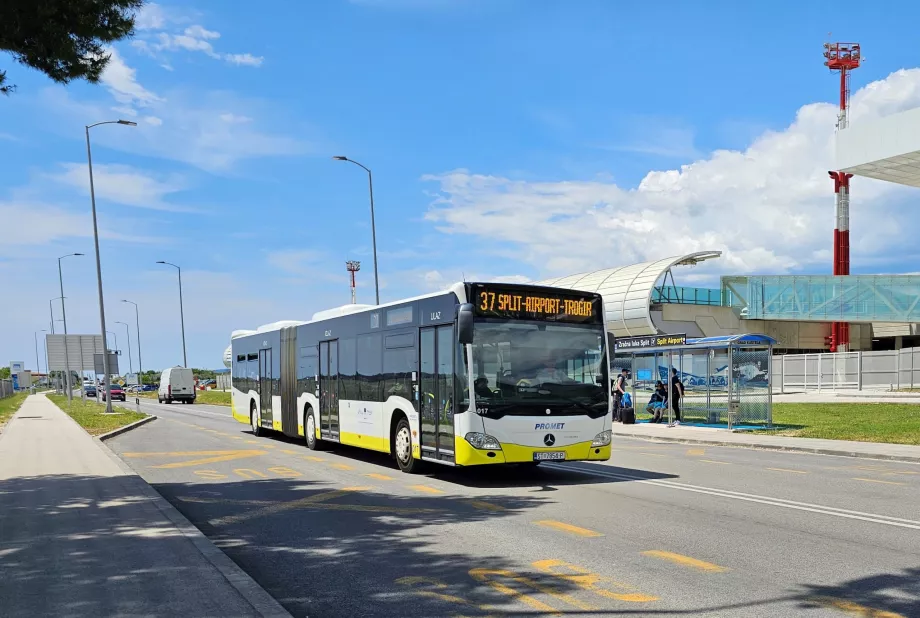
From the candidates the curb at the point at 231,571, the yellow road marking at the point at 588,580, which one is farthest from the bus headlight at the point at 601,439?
the curb at the point at 231,571

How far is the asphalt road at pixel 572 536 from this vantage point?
234 inches

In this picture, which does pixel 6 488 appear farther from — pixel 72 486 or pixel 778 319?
pixel 778 319

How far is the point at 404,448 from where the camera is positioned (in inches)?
565

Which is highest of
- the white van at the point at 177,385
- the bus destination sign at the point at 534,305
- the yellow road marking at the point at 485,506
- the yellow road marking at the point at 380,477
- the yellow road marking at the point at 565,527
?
the bus destination sign at the point at 534,305

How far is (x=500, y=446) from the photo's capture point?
1220 cm

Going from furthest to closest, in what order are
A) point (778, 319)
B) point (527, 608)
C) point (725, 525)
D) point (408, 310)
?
point (778, 319) → point (408, 310) → point (725, 525) → point (527, 608)

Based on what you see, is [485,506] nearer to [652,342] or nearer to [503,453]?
[503,453]

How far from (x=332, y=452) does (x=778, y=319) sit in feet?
174

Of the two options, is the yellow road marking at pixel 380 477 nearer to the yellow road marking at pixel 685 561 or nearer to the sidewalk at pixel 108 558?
the sidewalk at pixel 108 558

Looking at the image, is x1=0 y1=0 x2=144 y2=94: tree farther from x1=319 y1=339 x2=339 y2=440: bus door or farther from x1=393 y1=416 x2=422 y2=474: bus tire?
x1=319 y1=339 x2=339 y2=440: bus door

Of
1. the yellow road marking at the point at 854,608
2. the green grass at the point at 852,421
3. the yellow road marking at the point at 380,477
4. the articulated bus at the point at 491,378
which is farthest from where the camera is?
the green grass at the point at 852,421

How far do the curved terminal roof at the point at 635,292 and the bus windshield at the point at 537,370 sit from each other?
51335 mm

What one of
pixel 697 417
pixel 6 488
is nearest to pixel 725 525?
pixel 6 488

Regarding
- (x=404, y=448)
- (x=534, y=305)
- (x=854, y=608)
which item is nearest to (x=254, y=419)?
(x=404, y=448)
